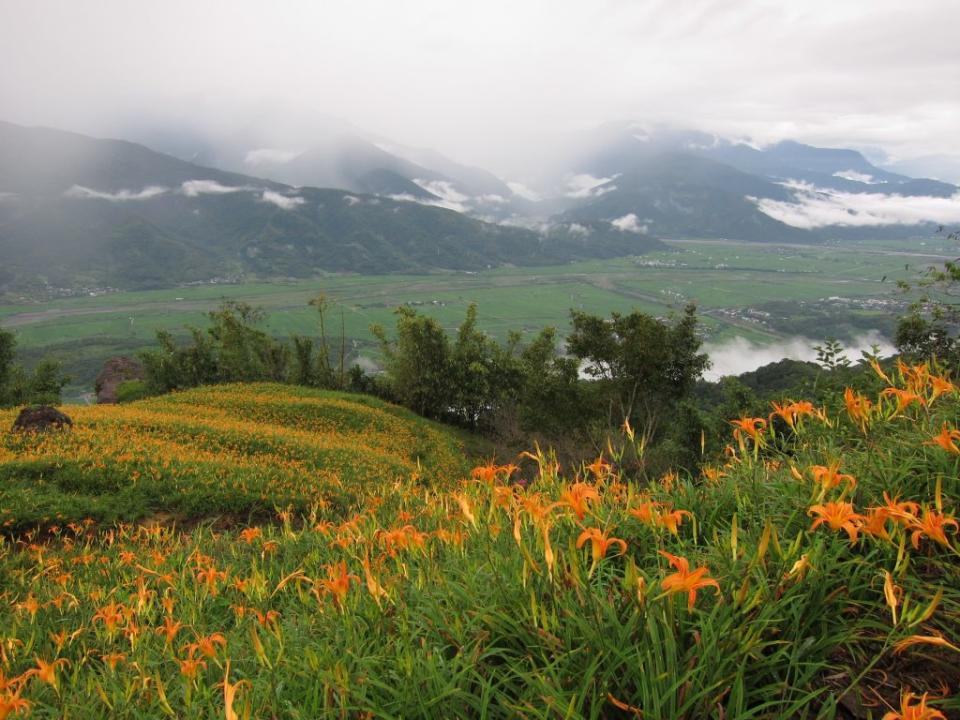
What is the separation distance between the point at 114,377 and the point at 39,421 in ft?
95.3

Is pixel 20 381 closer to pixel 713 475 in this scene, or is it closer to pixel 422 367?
pixel 422 367

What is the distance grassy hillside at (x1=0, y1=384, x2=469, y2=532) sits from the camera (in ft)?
30.4

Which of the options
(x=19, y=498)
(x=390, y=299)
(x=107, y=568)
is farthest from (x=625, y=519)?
(x=390, y=299)

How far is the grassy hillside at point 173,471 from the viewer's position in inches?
365

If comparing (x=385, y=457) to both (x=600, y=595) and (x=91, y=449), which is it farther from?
(x=600, y=595)

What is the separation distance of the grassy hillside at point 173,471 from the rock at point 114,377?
64.2 feet

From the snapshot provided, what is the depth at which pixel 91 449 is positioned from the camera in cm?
1143

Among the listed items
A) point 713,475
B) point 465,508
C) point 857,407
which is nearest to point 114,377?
point 465,508

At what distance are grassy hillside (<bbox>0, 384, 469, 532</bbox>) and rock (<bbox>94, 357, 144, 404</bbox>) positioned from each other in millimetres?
19581

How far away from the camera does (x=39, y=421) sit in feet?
41.8

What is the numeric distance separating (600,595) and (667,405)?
2602 centimetres

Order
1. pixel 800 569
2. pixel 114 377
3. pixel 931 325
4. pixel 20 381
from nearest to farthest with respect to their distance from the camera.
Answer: pixel 800 569 < pixel 931 325 < pixel 20 381 < pixel 114 377

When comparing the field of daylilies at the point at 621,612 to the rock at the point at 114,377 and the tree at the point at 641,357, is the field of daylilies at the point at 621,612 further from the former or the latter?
the rock at the point at 114,377

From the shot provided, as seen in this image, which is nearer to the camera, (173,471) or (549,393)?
(173,471)
